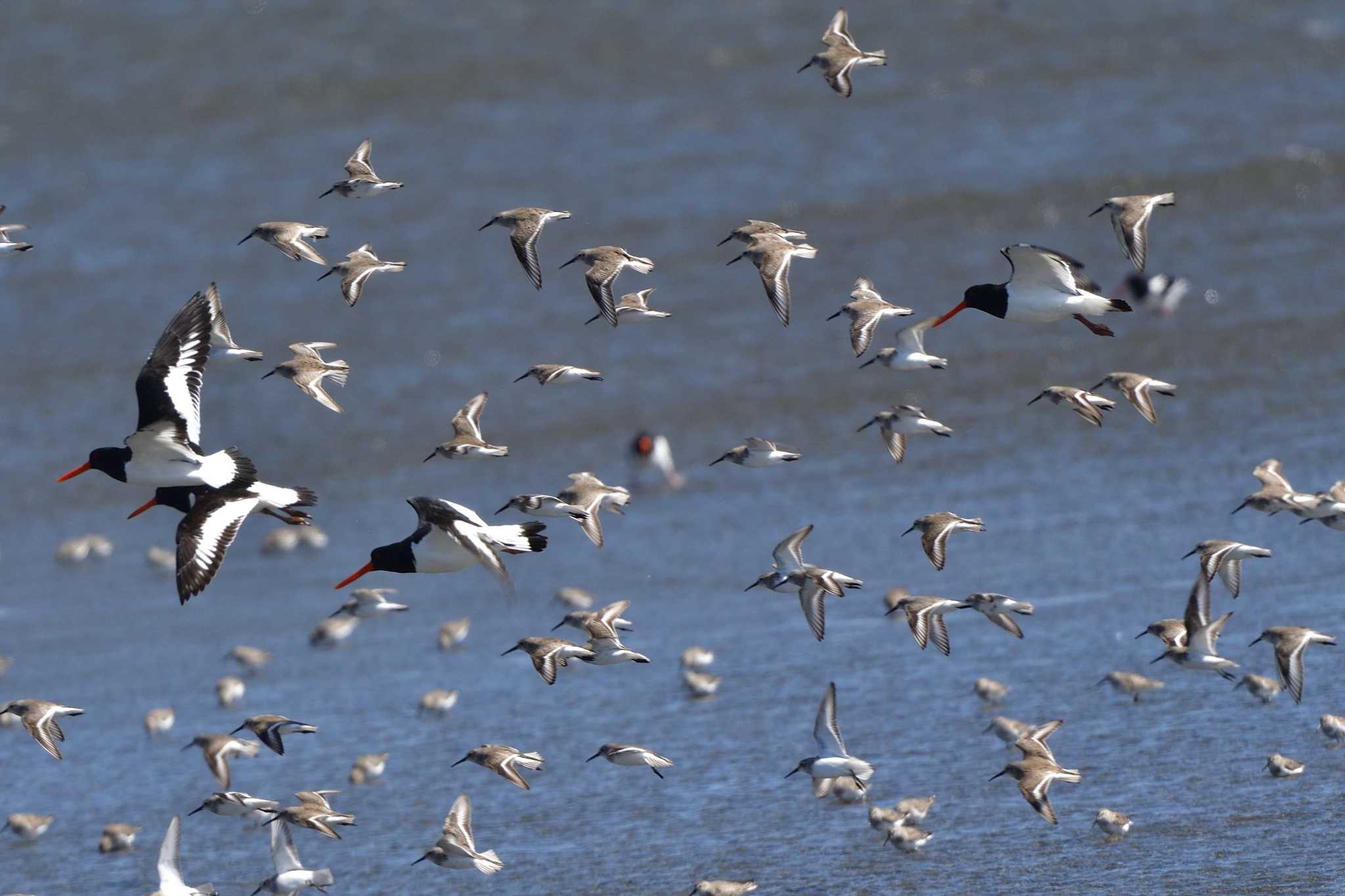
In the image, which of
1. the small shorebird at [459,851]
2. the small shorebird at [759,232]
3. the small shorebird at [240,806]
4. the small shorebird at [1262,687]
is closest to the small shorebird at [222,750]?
the small shorebird at [240,806]

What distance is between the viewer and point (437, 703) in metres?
10.2

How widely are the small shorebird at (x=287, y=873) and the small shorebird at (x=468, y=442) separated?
2399 mm

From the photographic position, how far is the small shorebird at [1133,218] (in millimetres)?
8664

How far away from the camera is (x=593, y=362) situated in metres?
16.1

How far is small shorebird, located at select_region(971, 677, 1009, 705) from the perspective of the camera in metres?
9.48

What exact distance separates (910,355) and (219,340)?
11.9 ft

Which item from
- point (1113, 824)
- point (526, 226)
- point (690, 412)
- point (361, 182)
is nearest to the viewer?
point (1113, 824)

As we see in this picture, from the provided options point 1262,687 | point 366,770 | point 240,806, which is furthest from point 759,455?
point 240,806

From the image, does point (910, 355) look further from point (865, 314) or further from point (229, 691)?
point (229, 691)

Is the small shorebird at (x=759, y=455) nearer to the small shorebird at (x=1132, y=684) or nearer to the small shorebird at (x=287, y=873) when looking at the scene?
the small shorebird at (x=1132, y=684)

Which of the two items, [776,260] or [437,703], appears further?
[437,703]

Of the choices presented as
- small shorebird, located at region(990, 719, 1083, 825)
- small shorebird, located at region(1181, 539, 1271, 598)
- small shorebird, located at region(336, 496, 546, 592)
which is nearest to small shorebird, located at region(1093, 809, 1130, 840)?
small shorebird, located at region(990, 719, 1083, 825)

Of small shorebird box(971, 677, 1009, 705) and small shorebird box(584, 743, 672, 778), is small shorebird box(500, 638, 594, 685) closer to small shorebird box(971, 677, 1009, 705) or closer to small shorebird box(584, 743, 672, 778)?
small shorebird box(584, 743, 672, 778)

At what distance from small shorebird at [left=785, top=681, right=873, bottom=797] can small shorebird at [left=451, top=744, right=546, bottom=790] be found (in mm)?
1199
